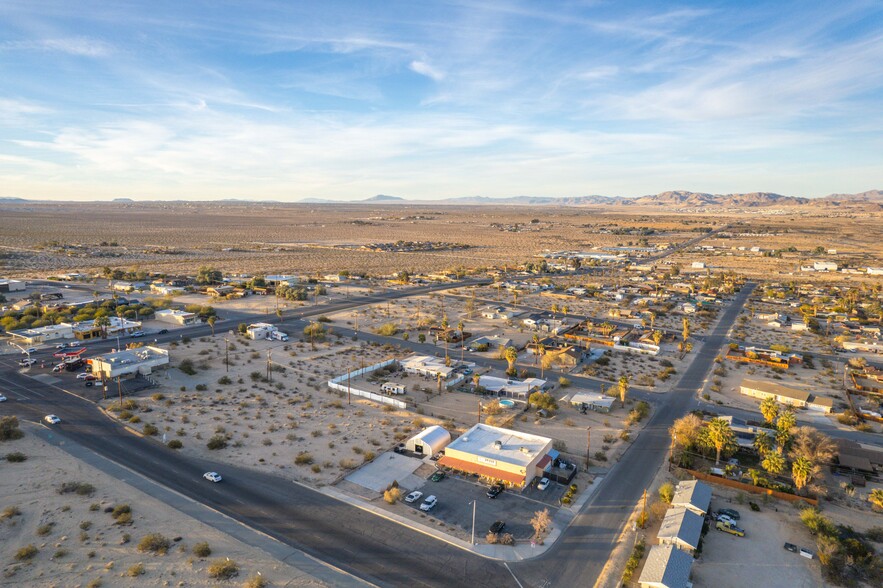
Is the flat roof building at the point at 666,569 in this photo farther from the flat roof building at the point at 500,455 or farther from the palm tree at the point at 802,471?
the palm tree at the point at 802,471

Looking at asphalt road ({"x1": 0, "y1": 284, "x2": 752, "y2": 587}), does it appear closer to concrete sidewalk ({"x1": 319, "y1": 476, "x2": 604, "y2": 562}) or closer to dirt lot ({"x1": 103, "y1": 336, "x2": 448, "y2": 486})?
concrete sidewalk ({"x1": 319, "y1": 476, "x2": 604, "y2": 562})

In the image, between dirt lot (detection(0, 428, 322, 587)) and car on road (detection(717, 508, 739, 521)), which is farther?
car on road (detection(717, 508, 739, 521))

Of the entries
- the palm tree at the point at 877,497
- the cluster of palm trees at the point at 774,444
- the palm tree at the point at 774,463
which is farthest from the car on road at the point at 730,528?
the palm tree at the point at 877,497

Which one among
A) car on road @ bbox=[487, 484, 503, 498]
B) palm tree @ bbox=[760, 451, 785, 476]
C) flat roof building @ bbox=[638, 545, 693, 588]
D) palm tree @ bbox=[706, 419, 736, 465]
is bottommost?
car on road @ bbox=[487, 484, 503, 498]

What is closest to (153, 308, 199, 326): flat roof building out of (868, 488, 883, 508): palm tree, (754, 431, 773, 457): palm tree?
(754, 431, 773, 457): palm tree

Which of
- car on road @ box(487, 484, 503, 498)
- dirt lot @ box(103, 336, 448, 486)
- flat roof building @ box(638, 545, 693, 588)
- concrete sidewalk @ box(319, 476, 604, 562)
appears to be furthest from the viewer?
dirt lot @ box(103, 336, 448, 486)

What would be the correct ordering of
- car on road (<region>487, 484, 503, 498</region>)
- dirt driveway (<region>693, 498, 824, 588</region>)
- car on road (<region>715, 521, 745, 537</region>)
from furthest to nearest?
car on road (<region>487, 484, 503, 498</region>) < car on road (<region>715, 521, 745, 537</region>) < dirt driveway (<region>693, 498, 824, 588</region>)
